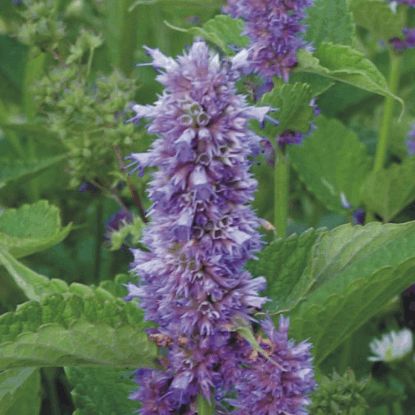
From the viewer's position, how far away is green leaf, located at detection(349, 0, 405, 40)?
174cm

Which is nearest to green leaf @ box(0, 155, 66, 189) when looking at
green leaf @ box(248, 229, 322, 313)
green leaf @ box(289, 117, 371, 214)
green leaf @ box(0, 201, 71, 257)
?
green leaf @ box(0, 201, 71, 257)

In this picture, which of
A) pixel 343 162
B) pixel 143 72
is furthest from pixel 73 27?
pixel 343 162

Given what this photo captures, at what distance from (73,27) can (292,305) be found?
1757mm

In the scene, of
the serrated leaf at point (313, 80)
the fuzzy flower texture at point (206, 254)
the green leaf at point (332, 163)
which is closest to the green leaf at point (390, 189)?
the green leaf at point (332, 163)

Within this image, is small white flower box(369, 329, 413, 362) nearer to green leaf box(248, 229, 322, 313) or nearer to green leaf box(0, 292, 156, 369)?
green leaf box(248, 229, 322, 313)

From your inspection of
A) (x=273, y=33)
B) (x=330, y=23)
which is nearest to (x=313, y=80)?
(x=330, y=23)

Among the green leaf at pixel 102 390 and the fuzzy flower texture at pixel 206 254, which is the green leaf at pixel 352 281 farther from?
the green leaf at pixel 102 390

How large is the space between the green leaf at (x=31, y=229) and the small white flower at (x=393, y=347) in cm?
60

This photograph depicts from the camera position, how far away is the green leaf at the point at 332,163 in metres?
2.10

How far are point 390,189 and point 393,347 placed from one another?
285 millimetres

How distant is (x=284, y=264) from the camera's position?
1191 mm

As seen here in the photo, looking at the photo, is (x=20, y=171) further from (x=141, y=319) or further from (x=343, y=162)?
(x=141, y=319)

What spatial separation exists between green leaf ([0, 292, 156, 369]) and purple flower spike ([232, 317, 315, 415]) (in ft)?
0.33

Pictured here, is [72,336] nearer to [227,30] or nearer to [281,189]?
[281,189]
